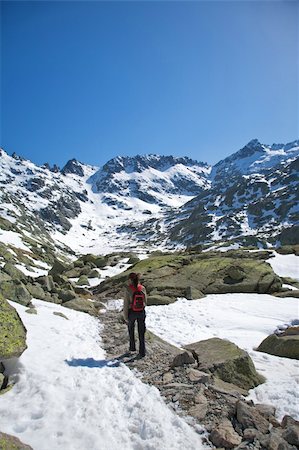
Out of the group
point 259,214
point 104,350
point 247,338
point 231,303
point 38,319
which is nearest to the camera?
point 104,350

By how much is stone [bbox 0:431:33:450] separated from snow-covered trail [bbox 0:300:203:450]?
0.27 metres

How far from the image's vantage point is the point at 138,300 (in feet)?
41.9

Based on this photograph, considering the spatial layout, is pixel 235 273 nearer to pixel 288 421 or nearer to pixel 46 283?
pixel 46 283

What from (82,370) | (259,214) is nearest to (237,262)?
(82,370)

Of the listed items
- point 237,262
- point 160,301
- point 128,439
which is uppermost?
point 237,262

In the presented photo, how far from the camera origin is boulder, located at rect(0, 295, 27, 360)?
30.0ft

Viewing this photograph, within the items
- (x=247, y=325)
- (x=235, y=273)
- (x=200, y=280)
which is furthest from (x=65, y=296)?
(x=235, y=273)

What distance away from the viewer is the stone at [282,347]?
Answer: 13.0m

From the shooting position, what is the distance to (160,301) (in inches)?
977

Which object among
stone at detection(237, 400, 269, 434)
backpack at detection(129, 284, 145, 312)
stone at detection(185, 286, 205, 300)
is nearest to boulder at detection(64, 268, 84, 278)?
stone at detection(185, 286, 205, 300)

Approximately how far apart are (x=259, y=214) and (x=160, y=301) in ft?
607

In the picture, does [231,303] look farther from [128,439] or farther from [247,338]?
[128,439]

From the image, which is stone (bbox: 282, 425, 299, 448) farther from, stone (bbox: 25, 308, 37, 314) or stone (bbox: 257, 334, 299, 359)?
stone (bbox: 25, 308, 37, 314)

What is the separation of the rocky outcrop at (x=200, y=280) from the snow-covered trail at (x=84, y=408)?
49.1 feet
